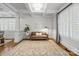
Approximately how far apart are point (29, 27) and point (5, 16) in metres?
2.79

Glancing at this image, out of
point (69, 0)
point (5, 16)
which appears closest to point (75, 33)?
point (69, 0)

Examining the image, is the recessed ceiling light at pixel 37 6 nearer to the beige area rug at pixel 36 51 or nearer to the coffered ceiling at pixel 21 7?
the coffered ceiling at pixel 21 7

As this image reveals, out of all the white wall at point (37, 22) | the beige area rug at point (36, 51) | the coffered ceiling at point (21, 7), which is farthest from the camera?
the white wall at point (37, 22)

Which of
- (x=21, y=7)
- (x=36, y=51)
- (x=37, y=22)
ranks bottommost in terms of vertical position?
(x=36, y=51)

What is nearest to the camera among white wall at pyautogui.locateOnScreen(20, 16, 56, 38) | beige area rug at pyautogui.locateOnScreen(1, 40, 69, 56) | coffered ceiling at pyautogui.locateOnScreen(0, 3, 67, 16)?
beige area rug at pyautogui.locateOnScreen(1, 40, 69, 56)

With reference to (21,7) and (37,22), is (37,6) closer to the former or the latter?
(21,7)

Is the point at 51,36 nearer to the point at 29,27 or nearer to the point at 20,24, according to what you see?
the point at 29,27

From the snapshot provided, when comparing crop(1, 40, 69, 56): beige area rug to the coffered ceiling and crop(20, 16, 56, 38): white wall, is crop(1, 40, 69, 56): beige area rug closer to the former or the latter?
the coffered ceiling

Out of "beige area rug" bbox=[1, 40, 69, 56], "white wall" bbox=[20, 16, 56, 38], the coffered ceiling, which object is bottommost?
"beige area rug" bbox=[1, 40, 69, 56]

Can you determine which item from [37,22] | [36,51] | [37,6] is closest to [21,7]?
[37,6]

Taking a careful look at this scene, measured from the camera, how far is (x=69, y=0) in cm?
161

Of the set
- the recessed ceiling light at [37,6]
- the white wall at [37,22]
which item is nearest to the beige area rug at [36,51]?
the recessed ceiling light at [37,6]

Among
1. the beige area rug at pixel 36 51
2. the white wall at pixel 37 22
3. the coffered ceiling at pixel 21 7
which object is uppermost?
the coffered ceiling at pixel 21 7

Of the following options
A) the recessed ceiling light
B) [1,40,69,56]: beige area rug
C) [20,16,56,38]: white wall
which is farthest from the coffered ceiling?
[20,16,56,38]: white wall
